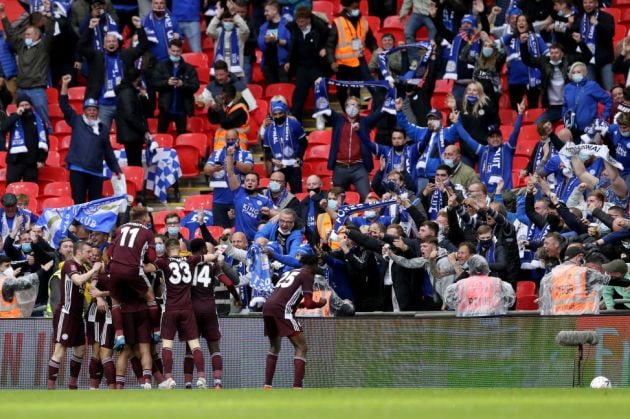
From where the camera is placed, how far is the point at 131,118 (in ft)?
74.6

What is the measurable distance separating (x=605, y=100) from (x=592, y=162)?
5.43 feet

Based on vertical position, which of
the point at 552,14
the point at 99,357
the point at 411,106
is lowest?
the point at 99,357

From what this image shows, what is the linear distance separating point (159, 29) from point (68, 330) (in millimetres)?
8488

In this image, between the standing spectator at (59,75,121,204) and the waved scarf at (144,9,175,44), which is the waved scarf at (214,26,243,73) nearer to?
the waved scarf at (144,9,175,44)

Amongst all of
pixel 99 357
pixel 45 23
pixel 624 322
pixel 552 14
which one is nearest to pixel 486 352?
pixel 624 322

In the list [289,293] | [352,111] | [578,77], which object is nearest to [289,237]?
[289,293]

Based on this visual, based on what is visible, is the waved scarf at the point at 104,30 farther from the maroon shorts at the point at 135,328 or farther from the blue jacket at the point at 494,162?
the maroon shorts at the point at 135,328

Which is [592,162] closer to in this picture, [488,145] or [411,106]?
[488,145]

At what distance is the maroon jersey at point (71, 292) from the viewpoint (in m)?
17.0

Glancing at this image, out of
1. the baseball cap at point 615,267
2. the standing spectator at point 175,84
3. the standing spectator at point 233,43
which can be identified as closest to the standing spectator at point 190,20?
the standing spectator at point 233,43

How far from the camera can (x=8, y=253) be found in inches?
792

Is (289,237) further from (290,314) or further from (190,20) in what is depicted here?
(190,20)

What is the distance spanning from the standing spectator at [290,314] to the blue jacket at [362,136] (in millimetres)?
5132

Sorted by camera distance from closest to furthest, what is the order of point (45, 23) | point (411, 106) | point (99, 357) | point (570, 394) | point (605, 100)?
point (570, 394) → point (99, 357) → point (605, 100) → point (411, 106) → point (45, 23)
